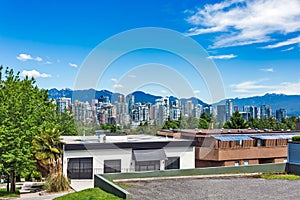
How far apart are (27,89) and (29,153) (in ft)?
24.6

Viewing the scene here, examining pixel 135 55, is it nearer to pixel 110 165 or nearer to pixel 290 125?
pixel 110 165

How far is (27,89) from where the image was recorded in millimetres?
29750

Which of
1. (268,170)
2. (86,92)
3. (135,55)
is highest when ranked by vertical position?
(135,55)

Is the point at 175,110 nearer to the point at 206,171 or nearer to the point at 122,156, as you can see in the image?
the point at 122,156

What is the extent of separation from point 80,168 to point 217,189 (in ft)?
42.2

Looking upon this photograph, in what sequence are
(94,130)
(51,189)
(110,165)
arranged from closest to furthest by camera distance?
(51,189)
(110,165)
(94,130)

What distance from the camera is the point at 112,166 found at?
2519 centimetres

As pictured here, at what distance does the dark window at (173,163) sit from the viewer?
26.8m

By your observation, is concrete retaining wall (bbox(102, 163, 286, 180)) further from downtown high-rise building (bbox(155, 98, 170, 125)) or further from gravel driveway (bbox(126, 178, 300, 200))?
downtown high-rise building (bbox(155, 98, 170, 125))

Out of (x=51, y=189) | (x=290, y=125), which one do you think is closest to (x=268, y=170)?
(x=51, y=189)

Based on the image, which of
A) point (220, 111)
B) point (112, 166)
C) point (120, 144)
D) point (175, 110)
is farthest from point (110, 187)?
point (220, 111)

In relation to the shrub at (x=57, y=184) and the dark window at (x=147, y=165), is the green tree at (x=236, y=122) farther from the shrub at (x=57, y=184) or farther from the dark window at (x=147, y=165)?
the shrub at (x=57, y=184)

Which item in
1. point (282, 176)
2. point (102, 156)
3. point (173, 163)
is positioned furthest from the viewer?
point (173, 163)

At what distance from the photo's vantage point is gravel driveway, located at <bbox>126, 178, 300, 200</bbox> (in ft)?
42.2
